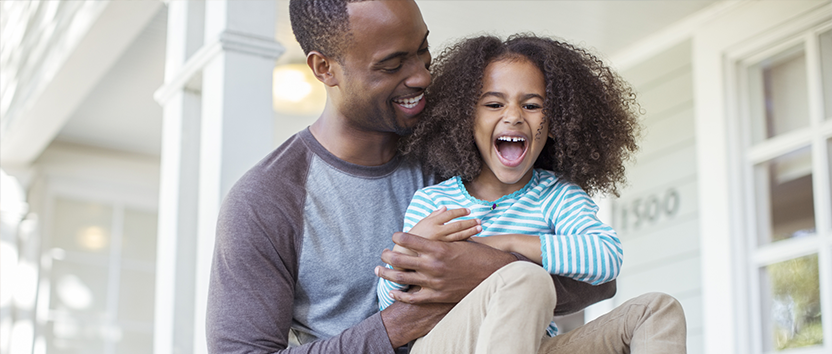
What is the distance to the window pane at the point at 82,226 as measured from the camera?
18.7ft

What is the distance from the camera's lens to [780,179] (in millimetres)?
3320

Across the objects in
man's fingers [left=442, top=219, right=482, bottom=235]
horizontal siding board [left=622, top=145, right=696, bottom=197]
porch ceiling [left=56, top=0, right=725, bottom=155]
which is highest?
porch ceiling [left=56, top=0, right=725, bottom=155]

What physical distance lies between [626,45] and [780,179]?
1.00 meters

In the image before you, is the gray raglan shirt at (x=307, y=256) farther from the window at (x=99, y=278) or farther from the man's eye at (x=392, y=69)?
the window at (x=99, y=278)

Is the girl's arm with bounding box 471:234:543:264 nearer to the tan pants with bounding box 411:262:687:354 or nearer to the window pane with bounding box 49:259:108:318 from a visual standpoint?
the tan pants with bounding box 411:262:687:354


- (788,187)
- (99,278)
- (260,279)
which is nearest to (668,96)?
(788,187)

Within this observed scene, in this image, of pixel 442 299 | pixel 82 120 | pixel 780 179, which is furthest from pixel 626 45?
pixel 82 120

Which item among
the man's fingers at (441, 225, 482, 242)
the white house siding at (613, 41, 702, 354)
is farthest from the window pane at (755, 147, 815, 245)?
the man's fingers at (441, 225, 482, 242)

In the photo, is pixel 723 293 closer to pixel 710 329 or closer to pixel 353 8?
pixel 710 329

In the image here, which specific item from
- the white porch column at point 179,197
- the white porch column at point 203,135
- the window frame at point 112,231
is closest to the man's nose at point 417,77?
the white porch column at point 203,135

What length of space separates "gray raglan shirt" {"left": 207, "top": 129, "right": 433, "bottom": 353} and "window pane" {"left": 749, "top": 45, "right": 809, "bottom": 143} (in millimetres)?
A: 2142

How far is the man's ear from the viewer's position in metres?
1.68

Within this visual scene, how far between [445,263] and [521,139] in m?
0.35

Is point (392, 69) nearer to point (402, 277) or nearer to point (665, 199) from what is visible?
point (402, 277)
